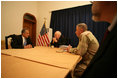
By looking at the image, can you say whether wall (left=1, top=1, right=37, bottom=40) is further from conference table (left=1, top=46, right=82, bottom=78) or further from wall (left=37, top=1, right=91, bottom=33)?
conference table (left=1, top=46, right=82, bottom=78)

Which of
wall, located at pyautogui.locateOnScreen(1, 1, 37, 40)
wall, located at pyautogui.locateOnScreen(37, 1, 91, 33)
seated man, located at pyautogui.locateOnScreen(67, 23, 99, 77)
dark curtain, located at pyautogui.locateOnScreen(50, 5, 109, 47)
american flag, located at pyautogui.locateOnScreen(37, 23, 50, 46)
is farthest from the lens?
wall, located at pyautogui.locateOnScreen(37, 1, 91, 33)

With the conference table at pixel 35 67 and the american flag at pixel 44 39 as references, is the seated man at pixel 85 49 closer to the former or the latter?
the conference table at pixel 35 67

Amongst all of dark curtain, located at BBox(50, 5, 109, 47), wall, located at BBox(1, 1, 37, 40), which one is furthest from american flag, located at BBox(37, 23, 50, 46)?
wall, located at BBox(1, 1, 37, 40)

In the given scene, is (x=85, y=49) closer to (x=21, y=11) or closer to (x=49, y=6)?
(x=21, y=11)

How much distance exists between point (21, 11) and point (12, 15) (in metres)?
0.49

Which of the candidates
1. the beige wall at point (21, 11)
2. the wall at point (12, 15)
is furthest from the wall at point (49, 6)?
the wall at point (12, 15)

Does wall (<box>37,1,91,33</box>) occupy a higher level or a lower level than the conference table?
higher

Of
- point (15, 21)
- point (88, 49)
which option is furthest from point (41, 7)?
point (88, 49)

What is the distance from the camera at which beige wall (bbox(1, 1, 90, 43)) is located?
2623mm

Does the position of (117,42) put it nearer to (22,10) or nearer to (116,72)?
(116,72)

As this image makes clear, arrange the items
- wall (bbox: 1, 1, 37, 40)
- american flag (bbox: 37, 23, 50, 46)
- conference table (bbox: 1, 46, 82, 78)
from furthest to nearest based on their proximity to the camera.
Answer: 1. american flag (bbox: 37, 23, 50, 46)
2. wall (bbox: 1, 1, 37, 40)
3. conference table (bbox: 1, 46, 82, 78)

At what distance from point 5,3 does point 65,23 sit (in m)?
2.46

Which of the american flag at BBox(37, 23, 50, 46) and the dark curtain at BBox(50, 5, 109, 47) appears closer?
the dark curtain at BBox(50, 5, 109, 47)

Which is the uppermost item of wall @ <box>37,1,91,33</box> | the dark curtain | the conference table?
wall @ <box>37,1,91,33</box>
